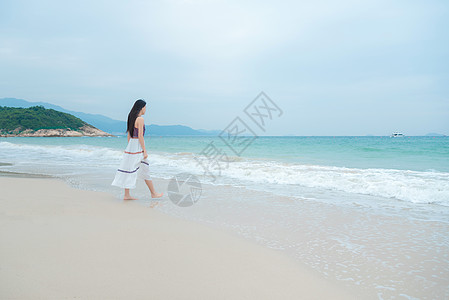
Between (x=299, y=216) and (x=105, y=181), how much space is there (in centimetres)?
569

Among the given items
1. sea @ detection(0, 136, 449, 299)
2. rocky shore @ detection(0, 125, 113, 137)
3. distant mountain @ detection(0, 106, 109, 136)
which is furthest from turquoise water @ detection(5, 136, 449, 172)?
distant mountain @ detection(0, 106, 109, 136)

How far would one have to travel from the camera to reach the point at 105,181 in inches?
318

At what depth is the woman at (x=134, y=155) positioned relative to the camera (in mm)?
5594

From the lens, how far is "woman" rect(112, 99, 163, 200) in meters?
5.59

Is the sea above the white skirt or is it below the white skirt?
below

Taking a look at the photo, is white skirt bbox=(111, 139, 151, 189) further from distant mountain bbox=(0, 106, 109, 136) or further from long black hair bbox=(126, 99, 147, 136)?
distant mountain bbox=(0, 106, 109, 136)

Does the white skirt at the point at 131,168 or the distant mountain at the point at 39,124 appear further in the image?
the distant mountain at the point at 39,124

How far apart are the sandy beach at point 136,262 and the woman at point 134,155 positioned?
140 cm

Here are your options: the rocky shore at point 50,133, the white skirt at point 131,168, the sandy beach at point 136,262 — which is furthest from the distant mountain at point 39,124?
the sandy beach at point 136,262

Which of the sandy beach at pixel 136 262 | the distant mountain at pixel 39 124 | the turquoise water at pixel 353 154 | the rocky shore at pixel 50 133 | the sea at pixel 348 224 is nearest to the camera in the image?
the sandy beach at pixel 136 262

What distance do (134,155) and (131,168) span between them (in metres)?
0.26

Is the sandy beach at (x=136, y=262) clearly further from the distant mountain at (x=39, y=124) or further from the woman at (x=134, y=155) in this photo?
the distant mountain at (x=39, y=124)

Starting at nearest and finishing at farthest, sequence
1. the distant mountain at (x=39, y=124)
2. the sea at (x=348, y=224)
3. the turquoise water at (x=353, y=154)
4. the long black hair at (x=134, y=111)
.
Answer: the sea at (x=348, y=224), the long black hair at (x=134, y=111), the turquoise water at (x=353, y=154), the distant mountain at (x=39, y=124)

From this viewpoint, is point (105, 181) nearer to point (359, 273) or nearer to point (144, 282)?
point (144, 282)
